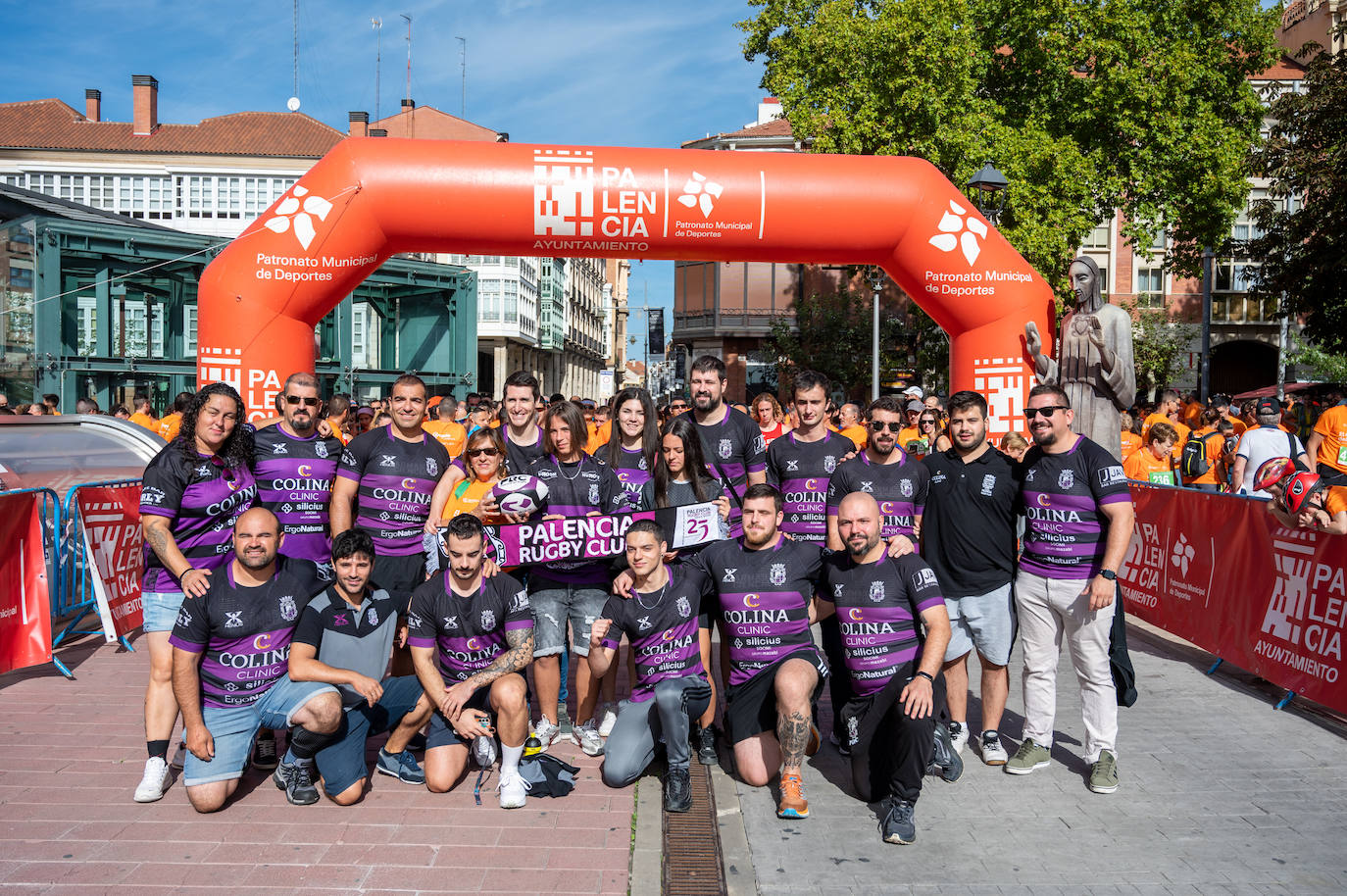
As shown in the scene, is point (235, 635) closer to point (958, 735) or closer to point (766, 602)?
point (766, 602)

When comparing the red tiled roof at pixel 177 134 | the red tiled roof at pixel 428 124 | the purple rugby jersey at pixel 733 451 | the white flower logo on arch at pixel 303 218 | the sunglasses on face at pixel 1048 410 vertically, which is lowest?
the purple rugby jersey at pixel 733 451

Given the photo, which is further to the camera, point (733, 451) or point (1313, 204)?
point (1313, 204)

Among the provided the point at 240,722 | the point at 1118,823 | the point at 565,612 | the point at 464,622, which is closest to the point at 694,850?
the point at 464,622

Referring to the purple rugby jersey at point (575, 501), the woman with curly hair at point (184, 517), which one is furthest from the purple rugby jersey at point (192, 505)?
the purple rugby jersey at point (575, 501)

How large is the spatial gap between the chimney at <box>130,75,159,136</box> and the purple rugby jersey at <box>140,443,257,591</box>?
50982 millimetres

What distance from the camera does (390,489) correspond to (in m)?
5.75

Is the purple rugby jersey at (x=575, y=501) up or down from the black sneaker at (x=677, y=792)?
up

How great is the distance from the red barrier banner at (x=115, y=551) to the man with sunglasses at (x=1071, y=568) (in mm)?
6635

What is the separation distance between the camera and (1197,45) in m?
21.3

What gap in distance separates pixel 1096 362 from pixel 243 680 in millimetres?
6628

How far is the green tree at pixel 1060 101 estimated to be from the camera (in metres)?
20.6

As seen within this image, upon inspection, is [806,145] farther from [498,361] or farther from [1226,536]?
[498,361]

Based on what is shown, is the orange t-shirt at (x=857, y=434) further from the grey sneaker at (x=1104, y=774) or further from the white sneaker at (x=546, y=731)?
the white sneaker at (x=546, y=731)

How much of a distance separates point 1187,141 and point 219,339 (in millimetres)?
20393
